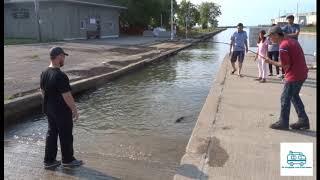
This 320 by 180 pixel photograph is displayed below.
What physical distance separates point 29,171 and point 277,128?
Result: 3.72 m

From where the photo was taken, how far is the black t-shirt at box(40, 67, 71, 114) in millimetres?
5562

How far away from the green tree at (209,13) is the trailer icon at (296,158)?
10464cm

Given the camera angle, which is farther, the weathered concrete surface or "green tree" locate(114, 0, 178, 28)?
"green tree" locate(114, 0, 178, 28)

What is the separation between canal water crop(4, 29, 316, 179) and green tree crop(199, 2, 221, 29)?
324 feet

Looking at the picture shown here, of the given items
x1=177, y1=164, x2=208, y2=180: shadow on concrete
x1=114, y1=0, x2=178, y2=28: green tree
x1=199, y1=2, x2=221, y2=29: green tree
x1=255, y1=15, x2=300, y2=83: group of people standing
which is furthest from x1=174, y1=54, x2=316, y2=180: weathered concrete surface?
x1=199, y1=2, x2=221, y2=29: green tree

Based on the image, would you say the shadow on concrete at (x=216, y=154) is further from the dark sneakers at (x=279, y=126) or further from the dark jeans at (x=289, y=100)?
the dark jeans at (x=289, y=100)

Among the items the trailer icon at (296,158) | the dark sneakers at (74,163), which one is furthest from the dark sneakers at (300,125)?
the dark sneakers at (74,163)

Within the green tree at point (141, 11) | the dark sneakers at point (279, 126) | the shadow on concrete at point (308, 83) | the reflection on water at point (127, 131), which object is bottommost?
the reflection on water at point (127, 131)

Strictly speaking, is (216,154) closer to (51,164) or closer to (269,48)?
(51,164)

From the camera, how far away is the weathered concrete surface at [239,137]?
18.1 ft

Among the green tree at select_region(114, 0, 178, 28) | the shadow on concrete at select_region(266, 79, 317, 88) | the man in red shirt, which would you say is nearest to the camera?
the man in red shirt

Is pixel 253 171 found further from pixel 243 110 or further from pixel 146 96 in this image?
pixel 146 96

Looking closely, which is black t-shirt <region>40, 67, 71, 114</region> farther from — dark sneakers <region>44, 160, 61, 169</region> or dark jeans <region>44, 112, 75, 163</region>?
dark sneakers <region>44, 160, 61, 169</region>

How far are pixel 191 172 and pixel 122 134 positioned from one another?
2774mm
